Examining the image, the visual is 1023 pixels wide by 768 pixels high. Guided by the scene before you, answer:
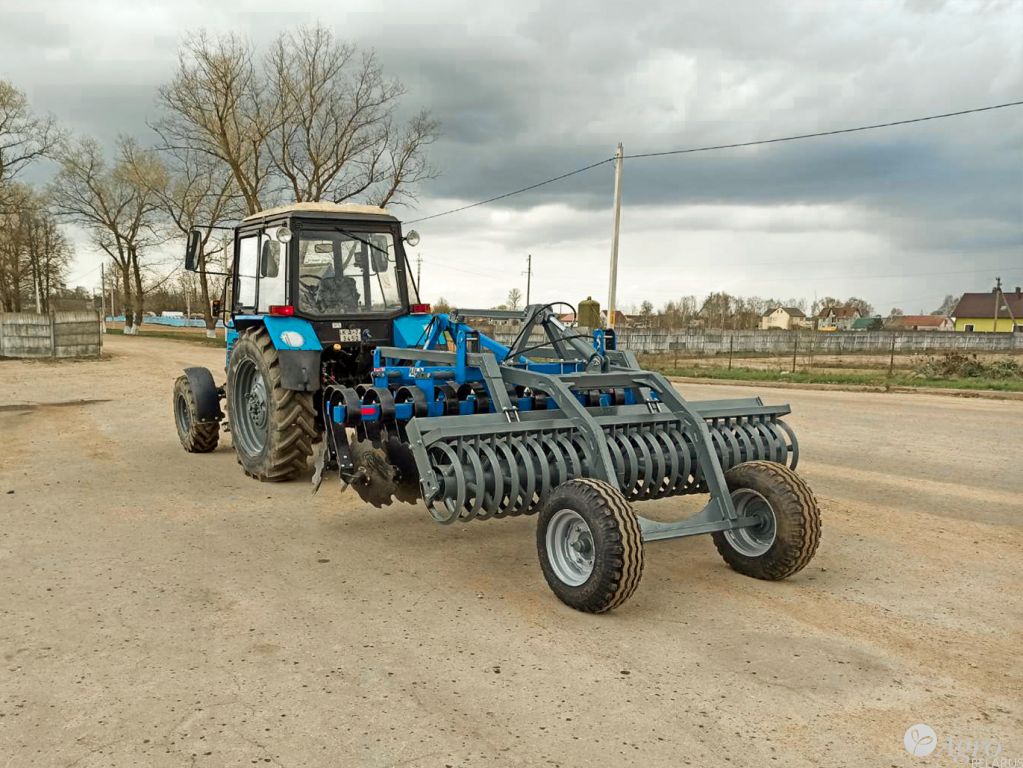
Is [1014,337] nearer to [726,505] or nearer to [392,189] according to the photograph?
[392,189]

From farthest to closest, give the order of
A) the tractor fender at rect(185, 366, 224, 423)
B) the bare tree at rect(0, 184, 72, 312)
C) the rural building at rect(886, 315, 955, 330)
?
the rural building at rect(886, 315, 955, 330) → the bare tree at rect(0, 184, 72, 312) → the tractor fender at rect(185, 366, 224, 423)

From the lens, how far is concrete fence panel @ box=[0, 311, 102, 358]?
77.0ft

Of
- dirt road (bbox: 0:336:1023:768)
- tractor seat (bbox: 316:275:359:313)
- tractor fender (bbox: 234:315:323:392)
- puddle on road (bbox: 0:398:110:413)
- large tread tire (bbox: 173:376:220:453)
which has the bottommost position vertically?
puddle on road (bbox: 0:398:110:413)

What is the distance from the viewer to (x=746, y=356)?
38.3m

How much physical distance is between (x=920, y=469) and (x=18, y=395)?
1474 cm

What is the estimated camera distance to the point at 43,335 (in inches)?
930

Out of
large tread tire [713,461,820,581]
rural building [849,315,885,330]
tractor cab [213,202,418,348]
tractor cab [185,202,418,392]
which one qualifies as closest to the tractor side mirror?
tractor cab [185,202,418,392]

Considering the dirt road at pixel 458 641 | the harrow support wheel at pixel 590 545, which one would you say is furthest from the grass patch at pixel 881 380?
the harrow support wheel at pixel 590 545

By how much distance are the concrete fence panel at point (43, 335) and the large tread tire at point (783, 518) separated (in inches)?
939

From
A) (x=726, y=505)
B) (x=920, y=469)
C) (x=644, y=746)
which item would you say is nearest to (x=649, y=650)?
(x=644, y=746)

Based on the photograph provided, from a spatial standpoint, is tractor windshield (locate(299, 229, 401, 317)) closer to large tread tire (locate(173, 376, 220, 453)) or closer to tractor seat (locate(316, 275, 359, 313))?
tractor seat (locate(316, 275, 359, 313))

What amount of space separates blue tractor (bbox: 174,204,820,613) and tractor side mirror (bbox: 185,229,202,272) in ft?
0.11

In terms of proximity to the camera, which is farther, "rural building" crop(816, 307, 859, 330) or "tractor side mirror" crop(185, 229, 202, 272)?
"rural building" crop(816, 307, 859, 330)

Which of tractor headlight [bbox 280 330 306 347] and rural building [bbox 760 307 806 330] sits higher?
rural building [bbox 760 307 806 330]
